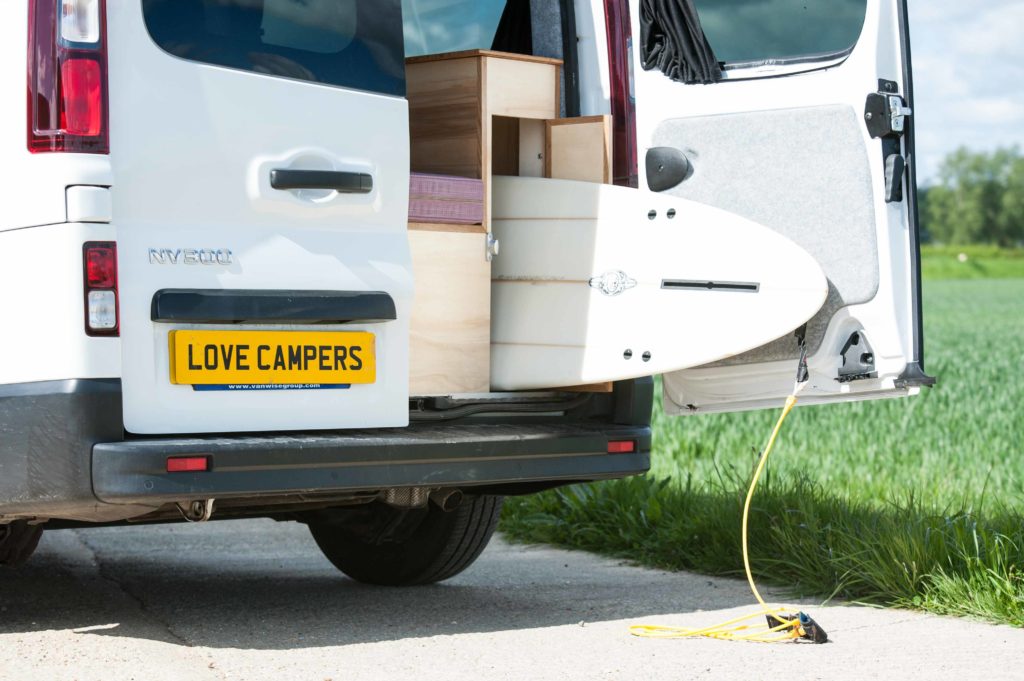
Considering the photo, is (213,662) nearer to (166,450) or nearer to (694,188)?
(166,450)

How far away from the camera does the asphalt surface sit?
4.02 m

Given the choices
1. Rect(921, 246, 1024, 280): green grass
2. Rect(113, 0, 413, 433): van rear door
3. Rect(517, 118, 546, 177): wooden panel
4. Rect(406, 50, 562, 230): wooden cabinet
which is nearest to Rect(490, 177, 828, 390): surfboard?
Rect(517, 118, 546, 177): wooden panel

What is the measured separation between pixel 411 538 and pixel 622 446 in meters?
1.08

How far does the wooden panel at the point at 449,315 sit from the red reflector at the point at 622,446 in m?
0.46

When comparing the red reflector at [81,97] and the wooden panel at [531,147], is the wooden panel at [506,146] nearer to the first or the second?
the wooden panel at [531,147]

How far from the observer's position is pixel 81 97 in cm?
382

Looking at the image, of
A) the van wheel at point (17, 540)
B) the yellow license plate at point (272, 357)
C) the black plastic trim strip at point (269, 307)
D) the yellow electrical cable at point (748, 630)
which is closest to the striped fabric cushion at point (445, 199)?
the black plastic trim strip at point (269, 307)

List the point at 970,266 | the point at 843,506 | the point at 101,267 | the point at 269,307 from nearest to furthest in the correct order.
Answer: the point at 101,267
the point at 269,307
the point at 843,506
the point at 970,266

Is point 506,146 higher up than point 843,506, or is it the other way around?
point 506,146

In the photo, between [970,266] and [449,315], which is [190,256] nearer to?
[449,315]

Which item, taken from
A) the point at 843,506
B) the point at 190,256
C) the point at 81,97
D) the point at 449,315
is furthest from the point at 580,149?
the point at 843,506

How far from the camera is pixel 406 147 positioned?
14.4 feet

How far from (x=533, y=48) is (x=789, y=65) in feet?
3.08

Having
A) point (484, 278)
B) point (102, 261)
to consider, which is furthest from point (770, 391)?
point (102, 261)
